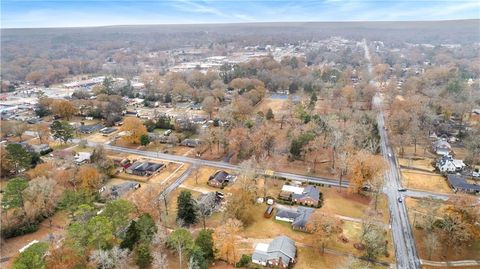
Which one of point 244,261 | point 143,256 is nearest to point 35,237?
point 143,256

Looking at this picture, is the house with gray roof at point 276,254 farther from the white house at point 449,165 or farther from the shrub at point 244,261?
the white house at point 449,165

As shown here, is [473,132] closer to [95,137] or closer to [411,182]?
[411,182]

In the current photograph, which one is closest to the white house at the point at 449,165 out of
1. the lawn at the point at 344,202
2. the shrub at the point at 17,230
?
the lawn at the point at 344,202

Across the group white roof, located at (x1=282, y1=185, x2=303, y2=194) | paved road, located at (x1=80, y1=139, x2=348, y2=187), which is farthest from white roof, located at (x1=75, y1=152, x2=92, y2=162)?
white roof, located at (x1=282, y1=185, x2=303, y2=194)

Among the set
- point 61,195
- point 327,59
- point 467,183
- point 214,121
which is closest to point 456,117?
point 467,183

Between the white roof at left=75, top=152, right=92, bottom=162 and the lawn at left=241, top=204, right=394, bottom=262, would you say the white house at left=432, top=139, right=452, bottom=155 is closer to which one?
the lawn at left=241, top=204, right=394, bottom=262

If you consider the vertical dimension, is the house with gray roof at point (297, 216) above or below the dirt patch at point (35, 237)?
above
